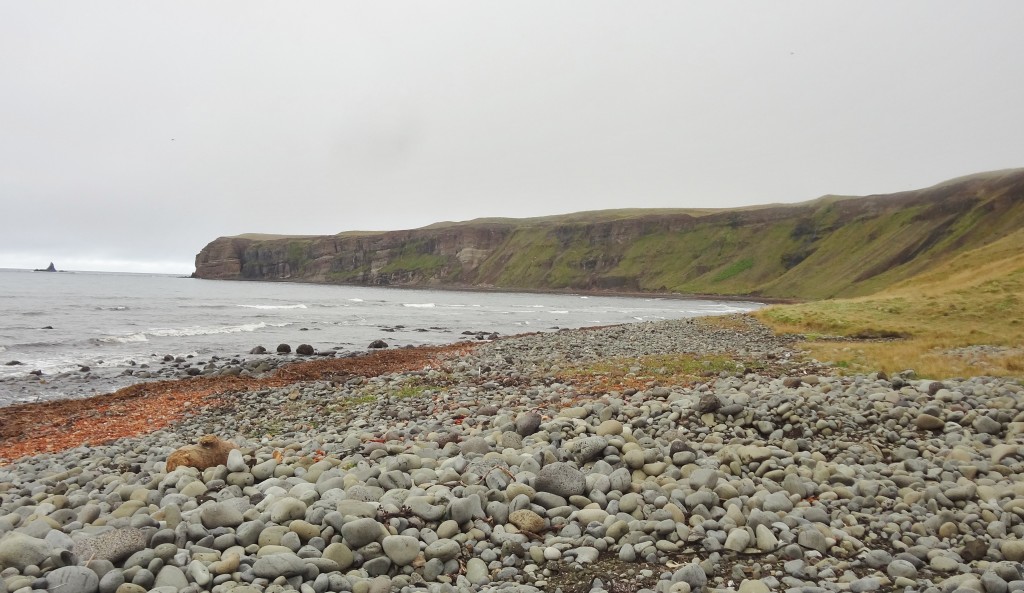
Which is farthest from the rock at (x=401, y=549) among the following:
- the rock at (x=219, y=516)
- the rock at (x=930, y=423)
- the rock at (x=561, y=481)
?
the rock at (x=930, y=423)

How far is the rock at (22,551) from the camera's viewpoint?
4.79m

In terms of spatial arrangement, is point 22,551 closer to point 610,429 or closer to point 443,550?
point 443,550

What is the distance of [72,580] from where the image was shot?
180 inches

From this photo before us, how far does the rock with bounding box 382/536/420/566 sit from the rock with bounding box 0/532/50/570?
2970 millimetres

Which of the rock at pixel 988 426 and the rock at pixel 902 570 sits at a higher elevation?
the rock at pixel 988 426

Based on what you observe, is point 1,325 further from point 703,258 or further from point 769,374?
point 703,258

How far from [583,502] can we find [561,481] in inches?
14.7

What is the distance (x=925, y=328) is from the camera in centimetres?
2797

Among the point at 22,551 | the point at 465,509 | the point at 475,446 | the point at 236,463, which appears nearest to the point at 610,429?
the point at 475,446

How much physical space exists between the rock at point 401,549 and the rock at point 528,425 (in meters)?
3.95

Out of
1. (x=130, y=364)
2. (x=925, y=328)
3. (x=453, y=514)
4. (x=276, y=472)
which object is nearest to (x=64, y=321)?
(x=130, y=364)

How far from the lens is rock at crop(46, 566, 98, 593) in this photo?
452 centimetres

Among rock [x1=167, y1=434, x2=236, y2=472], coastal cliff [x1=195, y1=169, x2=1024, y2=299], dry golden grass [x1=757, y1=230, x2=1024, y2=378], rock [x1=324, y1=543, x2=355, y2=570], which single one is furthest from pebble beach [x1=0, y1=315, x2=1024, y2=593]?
coastal cliff [x1=195, y1=169, x2=1024, y2=299]

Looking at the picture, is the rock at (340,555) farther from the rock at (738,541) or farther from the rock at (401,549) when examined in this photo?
the rock at (738,541)
